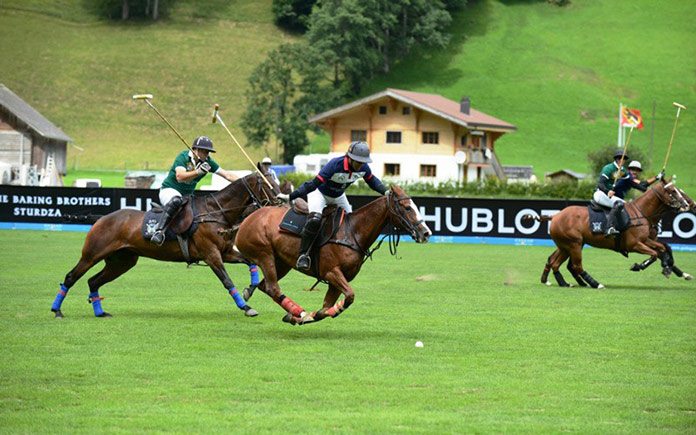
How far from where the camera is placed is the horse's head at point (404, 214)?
45.7ft

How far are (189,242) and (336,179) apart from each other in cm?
295

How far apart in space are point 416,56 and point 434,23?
3.69 m

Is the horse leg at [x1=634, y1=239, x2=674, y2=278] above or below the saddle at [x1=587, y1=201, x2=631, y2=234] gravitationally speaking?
below

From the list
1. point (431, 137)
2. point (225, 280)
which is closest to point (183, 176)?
point (225, 280)

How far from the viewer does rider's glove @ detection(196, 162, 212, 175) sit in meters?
16.0

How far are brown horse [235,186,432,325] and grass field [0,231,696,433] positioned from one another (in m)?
0.43

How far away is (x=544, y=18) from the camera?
112m

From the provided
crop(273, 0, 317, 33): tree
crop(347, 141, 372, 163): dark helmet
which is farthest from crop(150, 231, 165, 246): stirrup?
crop(273, 0, 317, 33): tree

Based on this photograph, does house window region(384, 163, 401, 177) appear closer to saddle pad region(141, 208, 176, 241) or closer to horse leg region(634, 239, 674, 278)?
horse leg region(634, 239, 674, 278)

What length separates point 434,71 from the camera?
101438 mm

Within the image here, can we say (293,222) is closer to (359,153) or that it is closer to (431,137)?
(359,153)

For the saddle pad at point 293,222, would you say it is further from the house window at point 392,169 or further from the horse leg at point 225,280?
the house window at point 392,169

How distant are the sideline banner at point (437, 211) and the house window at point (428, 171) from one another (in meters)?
38.0

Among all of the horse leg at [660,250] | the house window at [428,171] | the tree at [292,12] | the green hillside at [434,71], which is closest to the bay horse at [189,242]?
the horse leg at [660,250]
